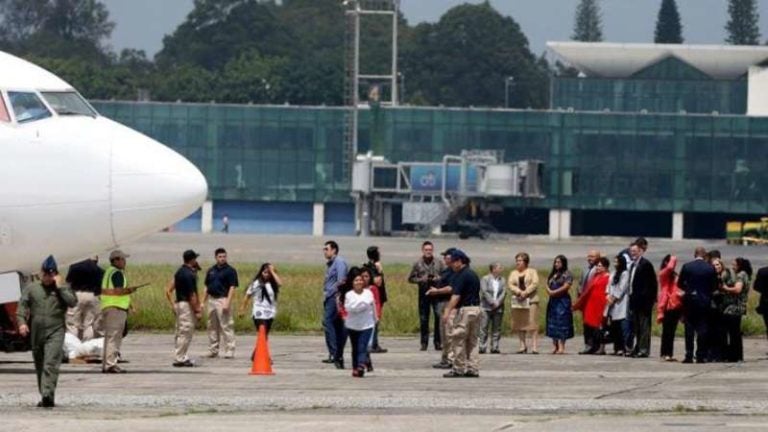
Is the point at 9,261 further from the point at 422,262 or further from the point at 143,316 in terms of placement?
the point at 143,316

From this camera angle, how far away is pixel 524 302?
3834 centimetres

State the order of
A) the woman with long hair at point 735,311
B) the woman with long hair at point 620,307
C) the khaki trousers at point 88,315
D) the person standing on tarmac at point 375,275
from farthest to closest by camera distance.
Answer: the woman with long hair at point 620,307
the person standing on tarmac at point 375,275
the woman with long hair at point 735,311
the khaki trousers at point 88,315

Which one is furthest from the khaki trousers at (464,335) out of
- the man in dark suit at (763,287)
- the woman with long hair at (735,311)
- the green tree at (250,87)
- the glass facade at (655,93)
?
the green tree at (250,87)

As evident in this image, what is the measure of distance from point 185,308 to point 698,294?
8213 millimetres

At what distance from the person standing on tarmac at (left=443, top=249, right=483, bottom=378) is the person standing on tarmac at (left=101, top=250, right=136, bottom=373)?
4.75 m

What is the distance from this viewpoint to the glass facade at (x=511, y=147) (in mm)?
134250

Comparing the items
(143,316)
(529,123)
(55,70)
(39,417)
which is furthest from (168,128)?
(39,417)

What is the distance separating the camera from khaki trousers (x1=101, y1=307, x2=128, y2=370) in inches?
1249

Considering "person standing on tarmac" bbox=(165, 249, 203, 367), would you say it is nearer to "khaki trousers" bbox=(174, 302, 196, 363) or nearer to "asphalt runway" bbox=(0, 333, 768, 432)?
"khaki trousers" bbox=(174, 302, 196, 363)

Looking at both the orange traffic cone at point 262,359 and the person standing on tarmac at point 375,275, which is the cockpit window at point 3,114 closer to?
the orange traffic cone at point 262,359

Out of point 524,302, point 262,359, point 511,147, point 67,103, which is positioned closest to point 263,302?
point 262,359

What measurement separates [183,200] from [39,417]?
15.5ft

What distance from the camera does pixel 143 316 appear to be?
147 feet

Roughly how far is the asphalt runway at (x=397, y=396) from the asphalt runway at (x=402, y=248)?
1816 inches
